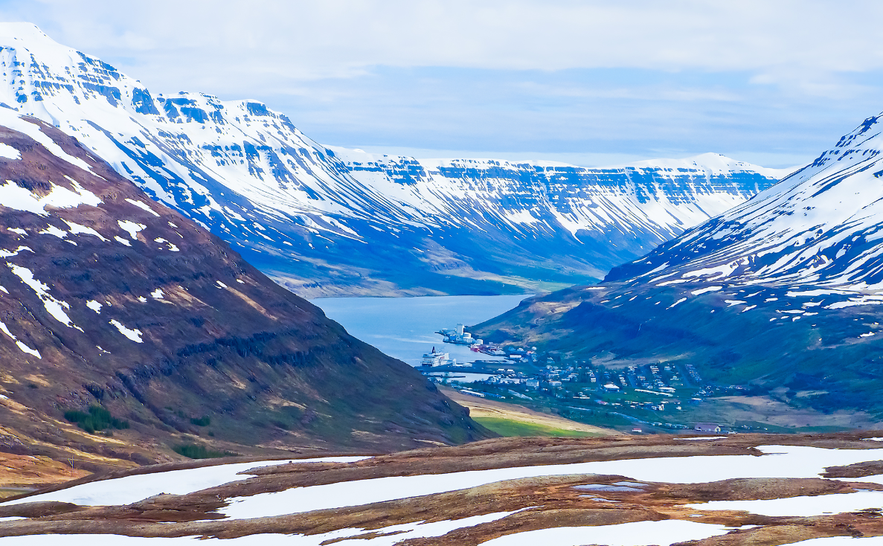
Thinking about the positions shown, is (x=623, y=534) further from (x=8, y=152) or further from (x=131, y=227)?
(x=8, y=152)

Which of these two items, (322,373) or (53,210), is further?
(322,373)

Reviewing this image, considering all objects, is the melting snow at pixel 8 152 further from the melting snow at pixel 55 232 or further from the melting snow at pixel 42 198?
the melting snow at pixel 55 232

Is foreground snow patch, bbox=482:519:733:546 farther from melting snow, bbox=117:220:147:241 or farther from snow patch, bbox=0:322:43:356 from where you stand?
melting snow, bbox=117:220:147:241

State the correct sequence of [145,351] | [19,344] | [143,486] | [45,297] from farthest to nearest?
[145,351] → [45,297] → [19,344] → [143,486]

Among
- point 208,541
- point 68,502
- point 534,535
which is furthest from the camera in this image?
point 68,502

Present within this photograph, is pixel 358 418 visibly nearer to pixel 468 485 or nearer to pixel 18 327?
pixel 18 327

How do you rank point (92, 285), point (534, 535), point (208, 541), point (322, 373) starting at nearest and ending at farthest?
point (534, 535)
point (208, 541)
point (92, 285)
point (322, 373)

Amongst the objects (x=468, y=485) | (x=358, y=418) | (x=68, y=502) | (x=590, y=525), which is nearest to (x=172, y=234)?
(x=358, y=418)

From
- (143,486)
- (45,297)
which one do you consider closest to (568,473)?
(143,486)

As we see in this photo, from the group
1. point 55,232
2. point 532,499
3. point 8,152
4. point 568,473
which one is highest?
point 8,152
